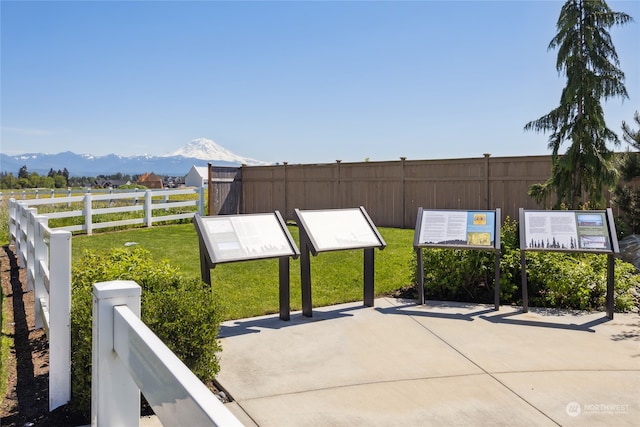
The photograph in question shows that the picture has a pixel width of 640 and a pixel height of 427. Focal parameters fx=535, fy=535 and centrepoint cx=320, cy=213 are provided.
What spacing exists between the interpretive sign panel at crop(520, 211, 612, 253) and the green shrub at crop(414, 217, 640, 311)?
1.95 ft

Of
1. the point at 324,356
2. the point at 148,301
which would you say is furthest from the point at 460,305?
the point at 148,301

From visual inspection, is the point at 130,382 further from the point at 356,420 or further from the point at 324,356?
the point at 324,356

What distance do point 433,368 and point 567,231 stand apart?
315 cm

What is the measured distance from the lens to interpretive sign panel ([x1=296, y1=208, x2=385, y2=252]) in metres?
6.69

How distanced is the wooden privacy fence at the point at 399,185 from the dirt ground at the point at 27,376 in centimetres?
1092

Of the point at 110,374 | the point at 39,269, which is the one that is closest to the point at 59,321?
the point at 39,269

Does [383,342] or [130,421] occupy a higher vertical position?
[130,421]

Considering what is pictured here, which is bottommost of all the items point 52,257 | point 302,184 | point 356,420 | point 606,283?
point 356,420

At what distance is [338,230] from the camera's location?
698 centimetres

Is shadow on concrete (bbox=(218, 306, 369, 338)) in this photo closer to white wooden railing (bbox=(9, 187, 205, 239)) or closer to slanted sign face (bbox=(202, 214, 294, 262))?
slanted sign face (bbox=(202, 214, 294, 262))

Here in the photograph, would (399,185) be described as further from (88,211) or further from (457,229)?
(457,229)

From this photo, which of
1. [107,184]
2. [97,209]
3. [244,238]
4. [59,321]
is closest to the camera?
[59,321]

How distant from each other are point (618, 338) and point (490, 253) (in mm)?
2128

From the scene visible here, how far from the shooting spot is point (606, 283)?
7.01 metres
